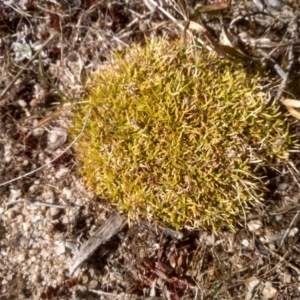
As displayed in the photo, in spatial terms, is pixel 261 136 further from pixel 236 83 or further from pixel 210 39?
pixel 210 39

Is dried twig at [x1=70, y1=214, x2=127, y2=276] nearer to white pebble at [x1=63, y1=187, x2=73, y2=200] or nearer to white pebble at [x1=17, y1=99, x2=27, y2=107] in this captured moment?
white pebble at [x1=63, y1=187, x2=73, y2=200]

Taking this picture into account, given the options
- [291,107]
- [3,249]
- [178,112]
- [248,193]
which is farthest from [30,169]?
[291,107]

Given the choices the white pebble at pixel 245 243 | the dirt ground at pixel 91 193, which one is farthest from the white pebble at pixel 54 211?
the white pebble at pixel 245 243

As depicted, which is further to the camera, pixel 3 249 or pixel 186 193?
pixel 3 249

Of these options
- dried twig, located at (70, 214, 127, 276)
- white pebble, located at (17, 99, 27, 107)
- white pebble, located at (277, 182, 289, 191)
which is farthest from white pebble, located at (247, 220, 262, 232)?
white pebble, located at (17, 99, 27, 107)

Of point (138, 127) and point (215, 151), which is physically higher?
point (138, 127)

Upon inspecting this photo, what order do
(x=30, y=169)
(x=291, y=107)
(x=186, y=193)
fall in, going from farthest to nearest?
(x=30, y=169), (x=291, y=107), (x=186, y=193)

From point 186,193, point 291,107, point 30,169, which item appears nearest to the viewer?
point 186,193
